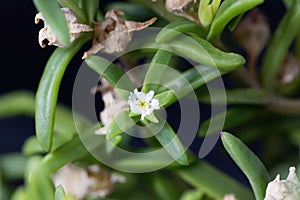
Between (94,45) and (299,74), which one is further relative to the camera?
(299,74)

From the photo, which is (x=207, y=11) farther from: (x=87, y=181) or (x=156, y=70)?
(x=87, y=181)

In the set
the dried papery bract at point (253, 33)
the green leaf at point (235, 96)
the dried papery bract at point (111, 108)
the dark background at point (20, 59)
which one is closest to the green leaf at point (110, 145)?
the dried papery bract at point (111, 108)

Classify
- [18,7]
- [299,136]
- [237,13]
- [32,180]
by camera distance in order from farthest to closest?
1. [18,7]
2. [299,136]
3. [32,180]
4. [237,13]

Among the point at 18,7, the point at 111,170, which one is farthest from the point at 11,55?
the point at 111,170

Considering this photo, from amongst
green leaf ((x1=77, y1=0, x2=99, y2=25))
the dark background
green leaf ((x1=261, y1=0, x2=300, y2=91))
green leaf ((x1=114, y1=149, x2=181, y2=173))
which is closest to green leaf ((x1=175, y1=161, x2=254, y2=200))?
green leaf ((x1=114, y1=149, x2=181, y2=173))

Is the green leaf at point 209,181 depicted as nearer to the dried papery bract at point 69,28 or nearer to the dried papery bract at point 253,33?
the dried papery bract at point 253,33

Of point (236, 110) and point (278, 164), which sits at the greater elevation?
point (236, 110)

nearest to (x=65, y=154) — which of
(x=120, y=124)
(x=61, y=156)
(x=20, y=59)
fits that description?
(x=61, y=156)

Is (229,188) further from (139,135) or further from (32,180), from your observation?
(32,180)
